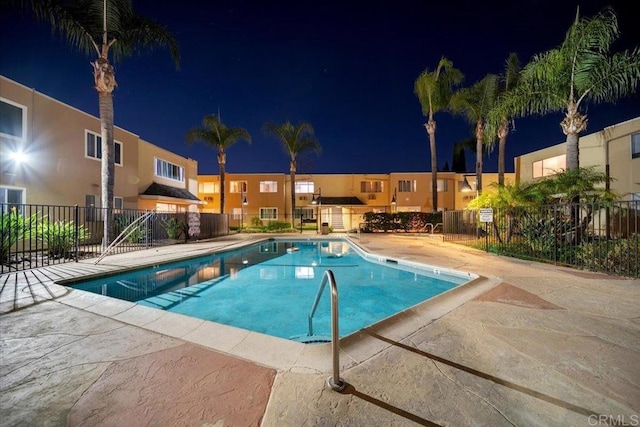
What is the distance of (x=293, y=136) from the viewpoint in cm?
2438

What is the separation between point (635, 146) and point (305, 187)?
25.9m

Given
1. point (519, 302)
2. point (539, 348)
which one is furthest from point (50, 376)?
point (519, 302)

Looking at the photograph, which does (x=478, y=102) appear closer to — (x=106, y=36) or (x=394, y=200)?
(x=394, y=200)

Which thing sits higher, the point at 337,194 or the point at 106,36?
the point at 106,36

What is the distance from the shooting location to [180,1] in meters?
17.2

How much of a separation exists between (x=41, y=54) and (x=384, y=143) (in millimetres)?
59843

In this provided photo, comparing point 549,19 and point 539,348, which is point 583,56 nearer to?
point 539,348

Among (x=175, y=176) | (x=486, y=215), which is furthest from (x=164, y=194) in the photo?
(x=486, y=215)

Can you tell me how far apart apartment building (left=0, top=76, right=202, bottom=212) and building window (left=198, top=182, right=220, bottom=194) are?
43.8 ft

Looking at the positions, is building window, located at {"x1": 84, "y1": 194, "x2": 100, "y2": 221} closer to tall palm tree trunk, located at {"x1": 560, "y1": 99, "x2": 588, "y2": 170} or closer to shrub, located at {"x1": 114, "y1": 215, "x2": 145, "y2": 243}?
shrub, located at {"x1": 114, "y1": 215, "x2": 145, "y2": 243}

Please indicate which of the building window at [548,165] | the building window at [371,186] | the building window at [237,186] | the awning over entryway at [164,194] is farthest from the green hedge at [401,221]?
the awning over entryway at [164,194]

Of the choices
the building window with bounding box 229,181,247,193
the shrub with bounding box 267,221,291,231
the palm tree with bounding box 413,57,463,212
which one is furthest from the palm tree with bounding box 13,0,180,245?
the building window with bounding box 229,181,247,193

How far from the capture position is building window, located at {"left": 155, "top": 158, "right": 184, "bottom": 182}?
814 inches

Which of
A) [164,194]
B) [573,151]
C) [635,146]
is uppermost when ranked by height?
[635,146]
